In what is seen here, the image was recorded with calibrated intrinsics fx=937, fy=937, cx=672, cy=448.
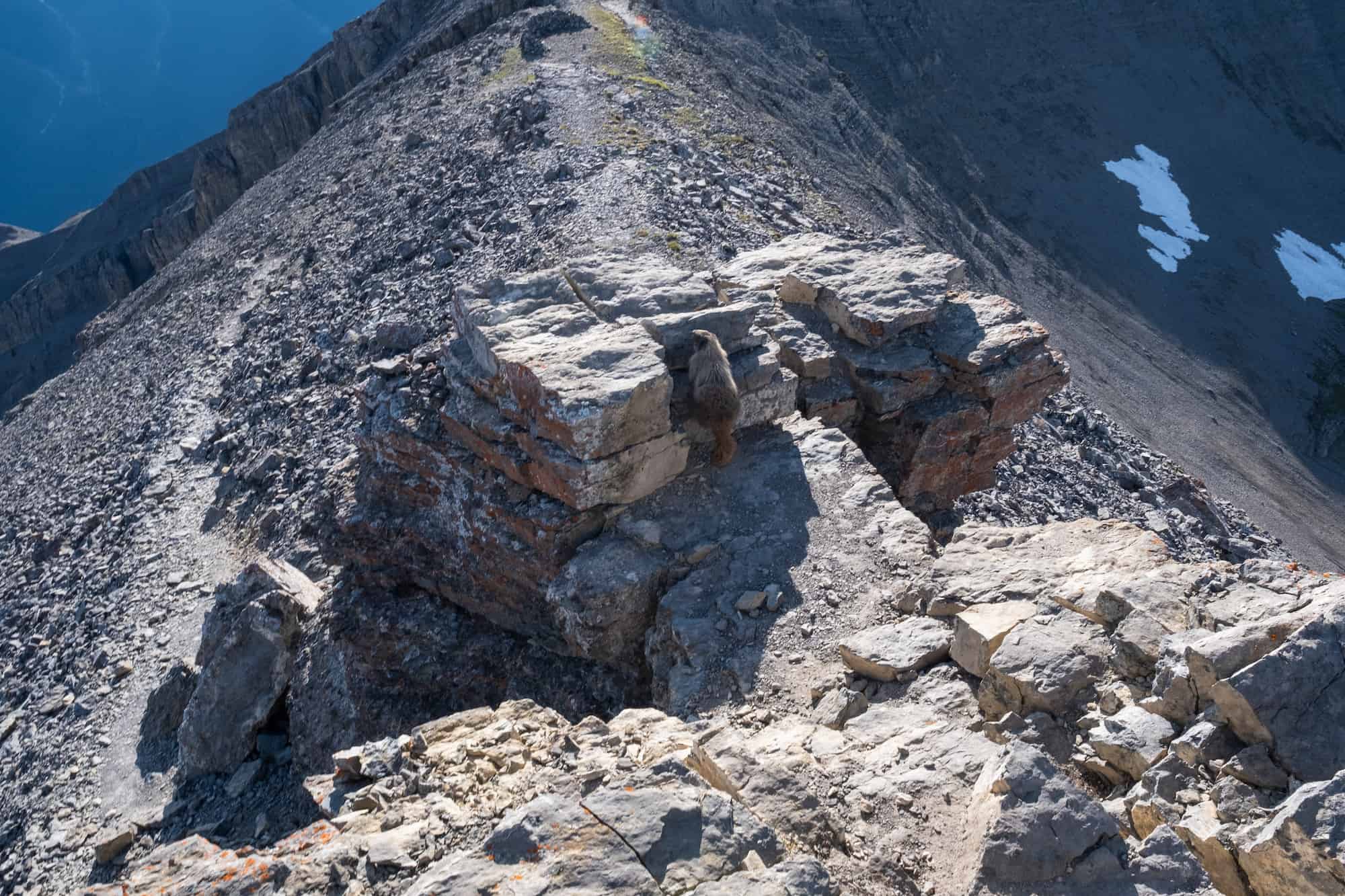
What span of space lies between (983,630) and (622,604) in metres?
4.70

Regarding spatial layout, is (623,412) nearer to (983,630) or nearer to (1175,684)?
(983,630)

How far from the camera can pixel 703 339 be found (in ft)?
44.2

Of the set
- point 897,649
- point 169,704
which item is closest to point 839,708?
point 897,649

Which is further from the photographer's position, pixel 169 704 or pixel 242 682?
pixel 169 704

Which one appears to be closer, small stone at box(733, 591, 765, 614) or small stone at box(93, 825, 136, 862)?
small stone at box(733, 591, 765, 614)

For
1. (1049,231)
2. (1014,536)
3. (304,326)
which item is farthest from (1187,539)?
(1049,231)

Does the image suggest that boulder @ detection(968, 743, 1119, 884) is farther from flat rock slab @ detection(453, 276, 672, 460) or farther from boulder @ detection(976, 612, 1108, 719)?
flat rock slab @ detection(453, 276, 672, 460)

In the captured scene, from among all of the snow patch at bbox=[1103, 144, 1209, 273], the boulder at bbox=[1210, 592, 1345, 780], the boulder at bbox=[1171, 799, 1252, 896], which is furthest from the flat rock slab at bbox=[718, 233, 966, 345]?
the snow patch at bbox=[1103, 144, 1209, 273]

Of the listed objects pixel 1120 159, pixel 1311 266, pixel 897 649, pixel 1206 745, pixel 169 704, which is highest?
pixel 169 704

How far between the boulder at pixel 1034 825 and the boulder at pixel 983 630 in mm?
2297

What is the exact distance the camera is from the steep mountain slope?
127 ft

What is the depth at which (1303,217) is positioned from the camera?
57.7 m

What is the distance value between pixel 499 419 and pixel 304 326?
54.1ft

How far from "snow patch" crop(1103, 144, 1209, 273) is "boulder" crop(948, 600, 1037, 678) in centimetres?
4779
